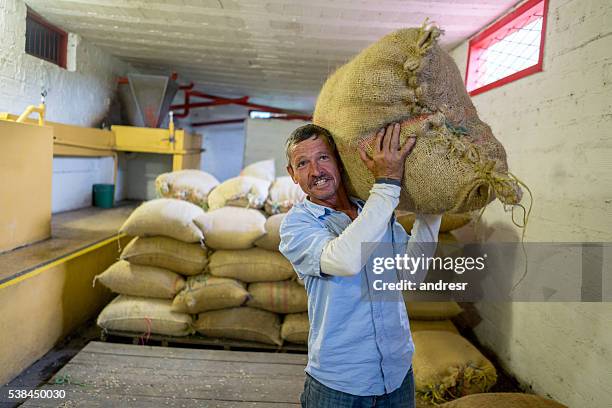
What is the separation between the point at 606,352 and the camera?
1.71 metres

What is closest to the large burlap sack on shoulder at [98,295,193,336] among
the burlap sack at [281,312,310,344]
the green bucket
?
the burlap sack at [281,312,310,344]

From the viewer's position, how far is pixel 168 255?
116 inches

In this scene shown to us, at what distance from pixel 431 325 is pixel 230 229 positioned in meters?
1.50

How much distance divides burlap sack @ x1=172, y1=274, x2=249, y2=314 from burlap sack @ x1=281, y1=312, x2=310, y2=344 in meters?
0.35

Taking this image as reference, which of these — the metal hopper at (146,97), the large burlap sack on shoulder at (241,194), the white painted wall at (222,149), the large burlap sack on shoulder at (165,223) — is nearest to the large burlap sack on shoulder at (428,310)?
the large burlap sack on shoulder at (241,194)

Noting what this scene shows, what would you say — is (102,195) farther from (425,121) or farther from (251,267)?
(425,121)

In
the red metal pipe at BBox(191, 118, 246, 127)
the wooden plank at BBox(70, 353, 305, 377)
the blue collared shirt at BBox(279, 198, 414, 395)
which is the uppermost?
the red metal pipe at BBox(191, 118, 246, 127)

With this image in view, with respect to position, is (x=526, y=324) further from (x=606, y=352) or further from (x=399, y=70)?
(x=399, y=70)

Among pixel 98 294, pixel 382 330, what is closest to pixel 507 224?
pixel 382 330

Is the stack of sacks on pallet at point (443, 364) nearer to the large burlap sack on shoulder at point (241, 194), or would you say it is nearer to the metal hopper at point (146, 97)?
the large burlap sack on shoulder at point (241, 194)

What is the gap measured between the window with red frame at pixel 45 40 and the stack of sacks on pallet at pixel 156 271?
2.28 meters

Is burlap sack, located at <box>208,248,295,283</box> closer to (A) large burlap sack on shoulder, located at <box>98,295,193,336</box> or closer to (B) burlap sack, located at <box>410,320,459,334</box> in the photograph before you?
(A) large burlap sack on shoulder, located at <box>98,295,193,336</box>

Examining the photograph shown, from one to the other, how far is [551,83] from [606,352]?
1.34 meters

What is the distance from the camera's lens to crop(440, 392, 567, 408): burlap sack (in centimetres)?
176
